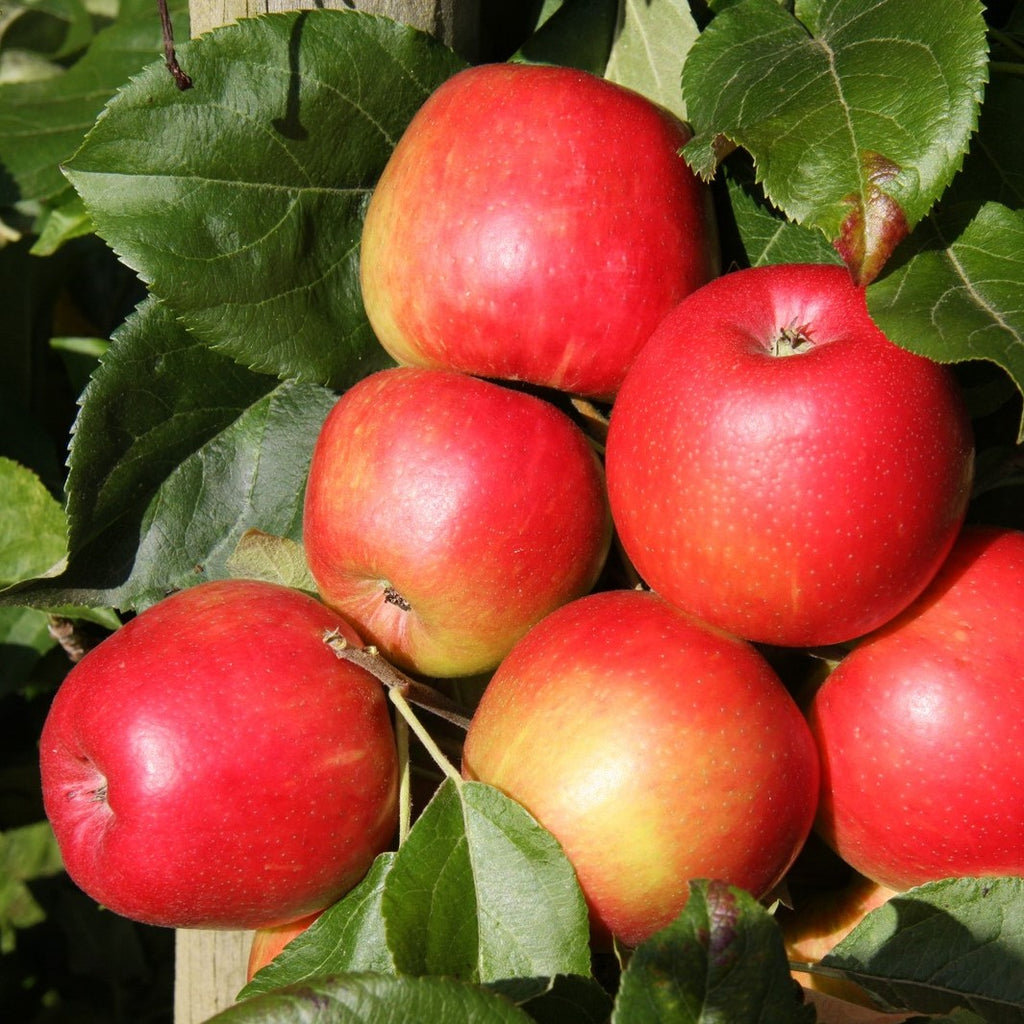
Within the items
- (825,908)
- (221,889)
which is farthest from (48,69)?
(825,908)

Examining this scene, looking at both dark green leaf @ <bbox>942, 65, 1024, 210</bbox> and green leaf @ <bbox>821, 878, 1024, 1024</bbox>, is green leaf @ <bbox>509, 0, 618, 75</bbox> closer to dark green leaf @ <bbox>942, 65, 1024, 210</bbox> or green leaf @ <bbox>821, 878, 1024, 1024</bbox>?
dark green leaf @ <bbox>942, 65, 1024, 210</bbox>

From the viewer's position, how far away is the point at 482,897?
2.74 ft

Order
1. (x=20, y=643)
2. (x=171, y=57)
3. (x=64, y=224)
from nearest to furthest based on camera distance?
1. (x=171, y=57)
2. (x=64, y=224)
3. (x=20, y=643)

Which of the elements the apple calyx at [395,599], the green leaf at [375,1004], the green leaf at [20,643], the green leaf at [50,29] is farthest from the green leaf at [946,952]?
the green leaf at [50,29]

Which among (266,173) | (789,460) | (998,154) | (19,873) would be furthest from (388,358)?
(19,873)

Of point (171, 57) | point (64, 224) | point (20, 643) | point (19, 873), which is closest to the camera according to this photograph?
point (171, 57)

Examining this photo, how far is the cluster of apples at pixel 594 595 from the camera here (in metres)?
0.76

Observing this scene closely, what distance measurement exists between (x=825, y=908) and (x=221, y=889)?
20.2 inches

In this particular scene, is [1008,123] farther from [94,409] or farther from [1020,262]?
[94,409]

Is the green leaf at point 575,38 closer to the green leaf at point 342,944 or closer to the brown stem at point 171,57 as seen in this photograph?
the brown stem at point 171,57

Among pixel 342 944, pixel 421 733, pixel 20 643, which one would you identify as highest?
pixel 421 733

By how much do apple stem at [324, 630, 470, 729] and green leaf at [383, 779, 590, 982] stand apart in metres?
0.09

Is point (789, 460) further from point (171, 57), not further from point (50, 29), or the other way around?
point (50, 29)

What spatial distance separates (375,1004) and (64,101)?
1.22 m
